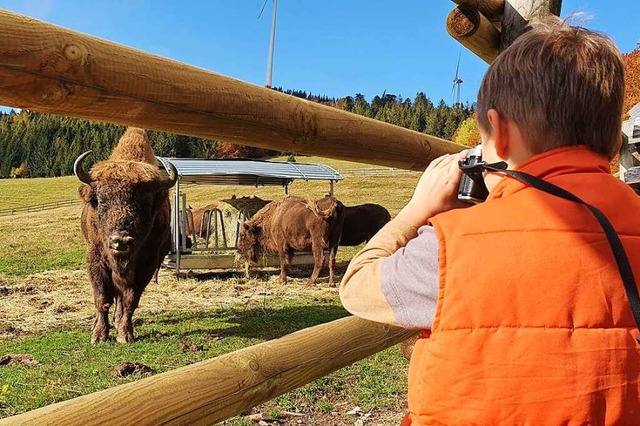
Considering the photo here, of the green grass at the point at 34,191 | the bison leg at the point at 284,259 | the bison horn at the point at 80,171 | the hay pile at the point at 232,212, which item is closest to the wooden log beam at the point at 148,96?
the bison horn at the point at 80,171

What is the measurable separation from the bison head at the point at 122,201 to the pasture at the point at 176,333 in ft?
3.84

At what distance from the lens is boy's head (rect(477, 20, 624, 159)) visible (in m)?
1.21

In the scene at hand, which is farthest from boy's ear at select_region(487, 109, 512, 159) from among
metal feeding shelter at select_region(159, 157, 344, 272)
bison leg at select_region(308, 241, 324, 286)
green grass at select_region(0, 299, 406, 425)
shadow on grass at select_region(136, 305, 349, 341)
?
bison leg at select_region(308, 241, 324, 286)

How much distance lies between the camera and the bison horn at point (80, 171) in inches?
259

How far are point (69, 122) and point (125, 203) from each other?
163ft

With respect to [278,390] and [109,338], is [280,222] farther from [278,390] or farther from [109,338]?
[278,390]

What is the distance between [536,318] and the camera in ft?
3.61

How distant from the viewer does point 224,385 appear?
1.63 metres

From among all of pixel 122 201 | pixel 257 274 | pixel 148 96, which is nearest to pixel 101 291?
pixel 122 201

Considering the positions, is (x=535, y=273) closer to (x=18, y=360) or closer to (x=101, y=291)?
(x=18, y=360)

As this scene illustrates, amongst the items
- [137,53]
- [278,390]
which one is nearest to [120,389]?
[278,390]

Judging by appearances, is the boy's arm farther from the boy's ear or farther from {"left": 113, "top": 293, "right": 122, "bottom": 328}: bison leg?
{"left": 113, "top": 293, "right": 122, "bottom": 328}: bison leg

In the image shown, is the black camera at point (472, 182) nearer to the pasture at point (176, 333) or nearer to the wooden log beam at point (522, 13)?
the wooden log beam at point (522, 13)

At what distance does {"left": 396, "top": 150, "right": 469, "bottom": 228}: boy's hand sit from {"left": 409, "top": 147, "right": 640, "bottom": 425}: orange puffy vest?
0.26 m
